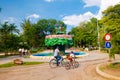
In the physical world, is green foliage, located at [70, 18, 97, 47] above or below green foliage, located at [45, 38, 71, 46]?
above

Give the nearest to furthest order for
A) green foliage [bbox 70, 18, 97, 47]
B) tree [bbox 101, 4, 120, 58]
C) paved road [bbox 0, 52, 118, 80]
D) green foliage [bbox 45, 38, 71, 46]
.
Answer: paved road [bbox 0, 52, 118, 80] → tree [bbox 101, 4, 120, 58] → green foliage [bbox 45, 38, 71, 46] → green foliage [bbox 70, 18, 97, 47]

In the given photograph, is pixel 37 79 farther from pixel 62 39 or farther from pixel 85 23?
pixel 85 23

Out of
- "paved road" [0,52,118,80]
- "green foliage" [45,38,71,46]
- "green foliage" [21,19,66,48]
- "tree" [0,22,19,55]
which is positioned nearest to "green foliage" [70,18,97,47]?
"green foliage" [21,19,66,48]

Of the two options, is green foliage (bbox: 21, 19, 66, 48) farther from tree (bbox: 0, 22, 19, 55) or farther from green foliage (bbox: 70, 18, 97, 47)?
tree (bbox: 0, 22, 19, 55)

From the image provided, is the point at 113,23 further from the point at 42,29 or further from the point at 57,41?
the point at 42,29

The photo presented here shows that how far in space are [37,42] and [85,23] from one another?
30073mm

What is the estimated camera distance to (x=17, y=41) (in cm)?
5847

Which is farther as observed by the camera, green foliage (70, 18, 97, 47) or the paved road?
green foliage (70, 18, 97, 47)

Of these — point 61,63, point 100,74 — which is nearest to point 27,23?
point 61,63

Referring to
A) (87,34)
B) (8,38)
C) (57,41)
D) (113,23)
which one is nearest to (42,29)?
(87,34)

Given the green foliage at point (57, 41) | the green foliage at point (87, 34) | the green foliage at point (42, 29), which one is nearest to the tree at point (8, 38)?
the green foliage at point (57, 41)

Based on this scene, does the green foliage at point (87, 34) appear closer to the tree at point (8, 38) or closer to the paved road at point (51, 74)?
the tree at point (8, 38)

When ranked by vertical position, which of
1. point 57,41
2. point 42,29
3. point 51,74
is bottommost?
point 51,74

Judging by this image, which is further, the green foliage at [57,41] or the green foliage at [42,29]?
the green foliage at [42,29]
